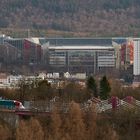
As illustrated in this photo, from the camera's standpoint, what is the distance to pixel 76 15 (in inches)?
2645

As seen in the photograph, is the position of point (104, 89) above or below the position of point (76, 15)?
below

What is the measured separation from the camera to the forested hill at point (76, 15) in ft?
209

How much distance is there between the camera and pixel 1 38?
51500mm

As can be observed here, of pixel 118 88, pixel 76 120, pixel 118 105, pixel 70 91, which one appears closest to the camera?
pixel 76 120

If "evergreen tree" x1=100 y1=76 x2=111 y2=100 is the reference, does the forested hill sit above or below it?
above

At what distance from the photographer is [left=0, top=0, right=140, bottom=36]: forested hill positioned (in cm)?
6369

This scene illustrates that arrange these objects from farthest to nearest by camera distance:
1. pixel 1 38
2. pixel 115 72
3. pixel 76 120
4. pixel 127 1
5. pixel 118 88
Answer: pixel 127 1 → pixel 1 38 → pixel 115 72 → pixel 118 88 → pixel 76 120

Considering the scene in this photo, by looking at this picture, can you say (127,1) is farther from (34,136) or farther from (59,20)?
(34,136)

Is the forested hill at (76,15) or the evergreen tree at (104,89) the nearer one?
the evergreen tree at (104,89)

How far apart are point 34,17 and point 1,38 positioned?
15.6m

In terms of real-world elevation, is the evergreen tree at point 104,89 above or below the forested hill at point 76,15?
below

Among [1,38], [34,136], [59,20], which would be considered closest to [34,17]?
[59,20]

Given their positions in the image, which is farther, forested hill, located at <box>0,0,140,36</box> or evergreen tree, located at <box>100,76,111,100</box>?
forested hill, located at <box>0,0,140,36</box>

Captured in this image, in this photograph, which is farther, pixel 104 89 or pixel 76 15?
pixel 76 15
